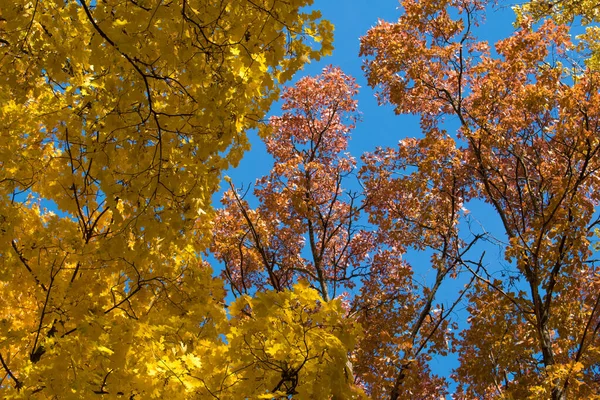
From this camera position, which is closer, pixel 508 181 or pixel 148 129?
pixel 148 129

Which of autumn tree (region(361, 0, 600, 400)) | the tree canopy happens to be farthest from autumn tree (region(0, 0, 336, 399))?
autumn tree (region(361, 0, 600, 400))

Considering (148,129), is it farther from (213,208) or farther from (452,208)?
(452,208)

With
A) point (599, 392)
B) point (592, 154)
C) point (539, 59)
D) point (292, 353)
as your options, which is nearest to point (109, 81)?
point (292, 353)

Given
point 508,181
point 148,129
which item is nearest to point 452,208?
point 508,181

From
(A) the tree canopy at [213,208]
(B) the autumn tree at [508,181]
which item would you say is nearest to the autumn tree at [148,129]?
(A) the tree canopy at [213,208]

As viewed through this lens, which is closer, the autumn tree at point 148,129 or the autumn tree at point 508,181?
the autumn tree at point 148,129

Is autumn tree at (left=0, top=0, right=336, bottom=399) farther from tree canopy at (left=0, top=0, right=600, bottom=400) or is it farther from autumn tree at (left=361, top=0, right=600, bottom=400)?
autumn tree at (left=361, top=0, right=600, bottom=400)

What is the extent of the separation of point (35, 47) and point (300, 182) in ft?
23.0

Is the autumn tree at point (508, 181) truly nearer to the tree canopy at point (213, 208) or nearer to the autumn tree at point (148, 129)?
the tree canopy at point (213, 208)

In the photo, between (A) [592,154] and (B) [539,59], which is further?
(B) [539,59]

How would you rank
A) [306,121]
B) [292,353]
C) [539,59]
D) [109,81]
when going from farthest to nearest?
[306,121]
[539,59]
[109,81]
[292,353]

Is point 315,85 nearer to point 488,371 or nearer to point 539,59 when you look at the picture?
point 539,59

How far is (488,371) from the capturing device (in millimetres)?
7789

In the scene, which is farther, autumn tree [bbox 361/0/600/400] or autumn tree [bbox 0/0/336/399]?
autumn tree [bbox 361/0/600/400]
